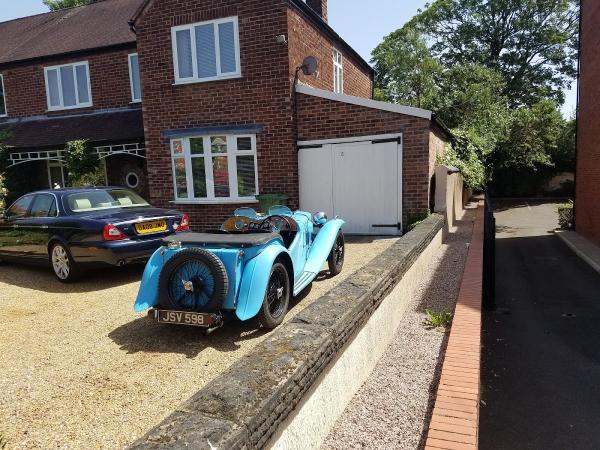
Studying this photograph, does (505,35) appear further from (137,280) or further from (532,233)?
(137,280)

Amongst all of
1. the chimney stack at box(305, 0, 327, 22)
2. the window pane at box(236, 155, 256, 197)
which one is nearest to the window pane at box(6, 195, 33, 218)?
the window pane at box(236, 155, 256, 197)

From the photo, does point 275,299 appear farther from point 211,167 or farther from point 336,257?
point 211,167

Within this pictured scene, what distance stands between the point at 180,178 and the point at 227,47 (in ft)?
11.8

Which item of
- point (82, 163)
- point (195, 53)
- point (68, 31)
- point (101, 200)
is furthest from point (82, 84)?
point (101, 200)

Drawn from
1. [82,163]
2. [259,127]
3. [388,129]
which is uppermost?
[259,127]

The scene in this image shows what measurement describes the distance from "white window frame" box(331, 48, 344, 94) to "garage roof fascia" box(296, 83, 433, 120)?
126 inches

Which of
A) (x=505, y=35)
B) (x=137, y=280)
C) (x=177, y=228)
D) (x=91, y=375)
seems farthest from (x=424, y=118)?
(x=505, y=35)

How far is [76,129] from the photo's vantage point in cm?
1373

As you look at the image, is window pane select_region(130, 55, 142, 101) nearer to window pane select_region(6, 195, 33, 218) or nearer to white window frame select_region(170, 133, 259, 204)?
white window frame select_region(170, 133, 259, 204)

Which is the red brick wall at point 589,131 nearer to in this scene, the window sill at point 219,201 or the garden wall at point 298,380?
the window sill at point 219,201

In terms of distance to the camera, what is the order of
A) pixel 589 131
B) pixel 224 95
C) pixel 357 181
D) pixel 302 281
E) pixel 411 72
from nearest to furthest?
pixel 302 281
pixel 357 181
pixel 224 95
pixel 589 131
pixel 411 72

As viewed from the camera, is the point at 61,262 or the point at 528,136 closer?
the point at 61,262

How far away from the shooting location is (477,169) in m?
16.0

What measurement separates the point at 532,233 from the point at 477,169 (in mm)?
3058
